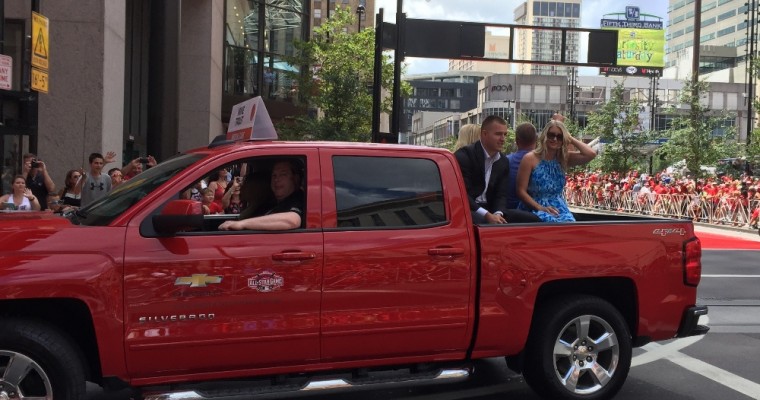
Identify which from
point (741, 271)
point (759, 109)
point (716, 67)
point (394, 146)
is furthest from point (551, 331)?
point (716, 67)

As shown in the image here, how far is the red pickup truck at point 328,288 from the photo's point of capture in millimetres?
4188

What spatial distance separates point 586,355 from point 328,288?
6.72ft

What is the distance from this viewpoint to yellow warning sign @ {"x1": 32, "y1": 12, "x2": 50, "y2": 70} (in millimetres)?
9961

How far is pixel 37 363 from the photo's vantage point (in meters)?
4.14

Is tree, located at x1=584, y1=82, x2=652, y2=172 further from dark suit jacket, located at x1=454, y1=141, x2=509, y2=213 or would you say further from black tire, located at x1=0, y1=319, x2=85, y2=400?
black tire, located at x1=0, y1=319, x2=85, y2=400

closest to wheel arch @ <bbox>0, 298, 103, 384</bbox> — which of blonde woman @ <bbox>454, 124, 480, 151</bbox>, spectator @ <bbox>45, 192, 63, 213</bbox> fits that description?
blonde woman @ <bbox>454, 124, 480, 151</bbox>

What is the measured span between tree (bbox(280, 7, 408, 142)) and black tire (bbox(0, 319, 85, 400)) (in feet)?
67.8

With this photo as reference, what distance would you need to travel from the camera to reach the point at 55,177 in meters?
13.3

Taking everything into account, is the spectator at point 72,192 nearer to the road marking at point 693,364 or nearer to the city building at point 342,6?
the road marking at point 693,364

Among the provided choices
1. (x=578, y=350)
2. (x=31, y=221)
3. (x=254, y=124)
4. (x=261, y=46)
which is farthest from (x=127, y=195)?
(x=261, y=46)

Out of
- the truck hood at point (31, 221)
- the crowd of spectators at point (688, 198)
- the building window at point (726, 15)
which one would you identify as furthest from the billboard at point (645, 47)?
the building window at point (726, 15)

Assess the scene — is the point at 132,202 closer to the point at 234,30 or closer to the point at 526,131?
the point at 526,131

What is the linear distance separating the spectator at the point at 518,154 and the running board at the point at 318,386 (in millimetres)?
1871

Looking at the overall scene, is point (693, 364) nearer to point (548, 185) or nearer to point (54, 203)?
point (548, 185)
